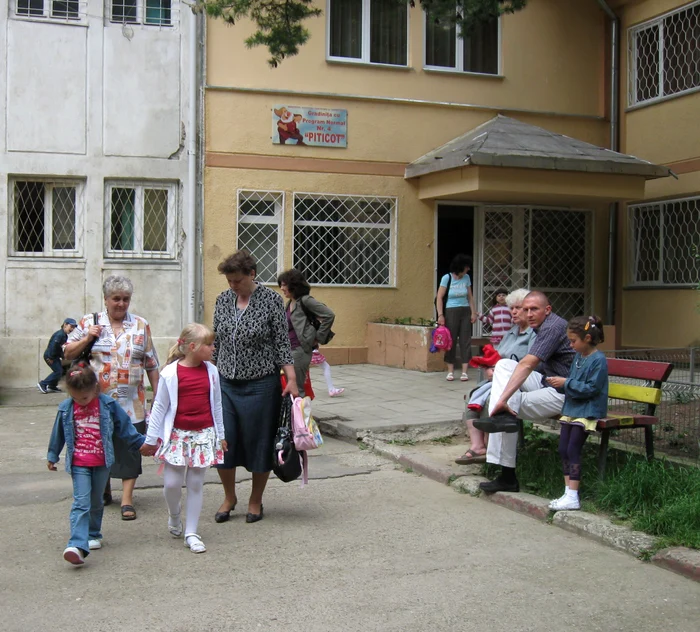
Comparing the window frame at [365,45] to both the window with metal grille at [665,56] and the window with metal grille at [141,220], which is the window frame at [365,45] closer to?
the window with metal grille at [141,220]

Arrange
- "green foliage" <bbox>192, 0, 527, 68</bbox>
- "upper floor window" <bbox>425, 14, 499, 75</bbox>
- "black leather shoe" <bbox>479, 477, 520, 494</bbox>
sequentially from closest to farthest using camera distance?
1. "black leather shoe" <bbox>479, 477, 520, 494</bbox>
2. "green foliage" <bbox>192, 0, 527, 68</bbox>
3. "upper floor window" <bbox>425, 14, 499, 75</bbox>

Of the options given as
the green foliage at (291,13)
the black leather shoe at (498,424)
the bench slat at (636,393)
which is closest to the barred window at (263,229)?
the green foliage at (291,13)

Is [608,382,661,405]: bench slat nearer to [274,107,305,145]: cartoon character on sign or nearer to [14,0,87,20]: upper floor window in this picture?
[274,107,305,145]: cartoon character on sign

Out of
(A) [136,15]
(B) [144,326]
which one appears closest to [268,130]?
(A) [136,15]

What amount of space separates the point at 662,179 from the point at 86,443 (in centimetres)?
1183

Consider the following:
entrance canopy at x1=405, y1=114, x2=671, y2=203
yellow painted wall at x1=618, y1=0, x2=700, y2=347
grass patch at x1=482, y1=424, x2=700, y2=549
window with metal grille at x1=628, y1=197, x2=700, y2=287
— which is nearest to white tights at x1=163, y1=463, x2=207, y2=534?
grass patch at x1=482, y1=424, x2=700, y2=549

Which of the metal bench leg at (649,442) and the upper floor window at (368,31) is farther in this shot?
the upper floor window at (368,31)

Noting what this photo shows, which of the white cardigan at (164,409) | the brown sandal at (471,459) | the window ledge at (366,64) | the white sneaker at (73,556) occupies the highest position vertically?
the window ledge at (366,64)

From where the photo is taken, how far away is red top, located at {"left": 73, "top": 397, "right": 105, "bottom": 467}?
5.23 meters

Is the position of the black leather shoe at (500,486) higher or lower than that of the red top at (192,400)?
lower

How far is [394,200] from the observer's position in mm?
14250

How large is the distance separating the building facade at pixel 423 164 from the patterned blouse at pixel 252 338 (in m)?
7.02

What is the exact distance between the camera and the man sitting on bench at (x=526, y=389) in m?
6.39

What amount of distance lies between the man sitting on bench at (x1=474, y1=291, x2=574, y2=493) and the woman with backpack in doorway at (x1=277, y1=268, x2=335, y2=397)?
2288 millimetres
